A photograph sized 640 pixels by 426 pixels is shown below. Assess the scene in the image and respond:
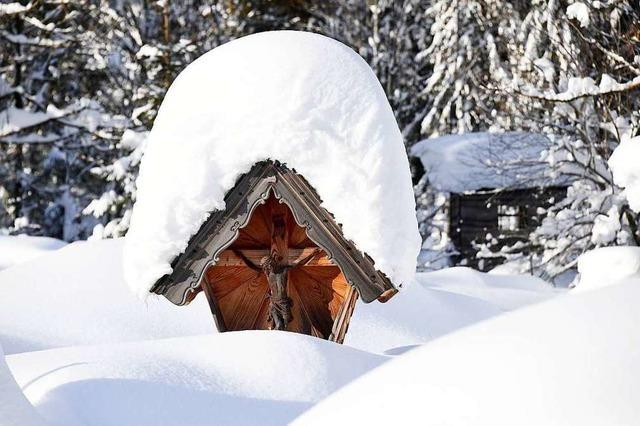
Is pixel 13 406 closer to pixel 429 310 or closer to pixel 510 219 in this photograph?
pixel 429 310

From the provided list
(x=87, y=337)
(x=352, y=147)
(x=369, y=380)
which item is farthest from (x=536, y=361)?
(x=87, y=337)

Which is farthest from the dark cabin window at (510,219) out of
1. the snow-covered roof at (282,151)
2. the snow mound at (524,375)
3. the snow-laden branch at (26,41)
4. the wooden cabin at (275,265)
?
the snow mound at (524,375)

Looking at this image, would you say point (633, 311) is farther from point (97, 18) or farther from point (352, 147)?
point (97, 18)

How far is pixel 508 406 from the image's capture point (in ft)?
6.47

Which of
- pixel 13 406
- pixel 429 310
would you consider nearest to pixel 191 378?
pixel 13 406

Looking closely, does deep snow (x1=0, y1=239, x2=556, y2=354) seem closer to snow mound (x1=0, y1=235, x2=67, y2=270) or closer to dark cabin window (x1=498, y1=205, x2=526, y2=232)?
snow mound (x1=0, y1=235, x2=67, y2=270)

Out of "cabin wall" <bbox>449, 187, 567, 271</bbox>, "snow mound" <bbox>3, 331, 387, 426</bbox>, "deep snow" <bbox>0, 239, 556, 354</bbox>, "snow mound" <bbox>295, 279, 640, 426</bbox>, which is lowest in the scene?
"cabin wall" <bbox>449, 187, 567, 271</bbox>

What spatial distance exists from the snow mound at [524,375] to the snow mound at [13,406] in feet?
5.80

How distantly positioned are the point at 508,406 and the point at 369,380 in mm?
423

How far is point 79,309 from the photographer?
24.7ft

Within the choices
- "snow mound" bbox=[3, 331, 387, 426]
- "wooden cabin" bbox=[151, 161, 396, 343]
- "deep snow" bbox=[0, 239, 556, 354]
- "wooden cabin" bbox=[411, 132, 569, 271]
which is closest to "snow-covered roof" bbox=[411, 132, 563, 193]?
"wooden cabin" bbox=[411, 132, 569, 271]

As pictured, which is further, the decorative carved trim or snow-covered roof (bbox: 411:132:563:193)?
snow-covered roof (bbox: 411:132:563:193)

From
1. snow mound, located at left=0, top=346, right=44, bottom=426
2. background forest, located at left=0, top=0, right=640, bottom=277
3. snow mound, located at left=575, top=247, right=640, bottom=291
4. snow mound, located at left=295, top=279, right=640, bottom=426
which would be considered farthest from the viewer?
background forest, located at left=0, top=0, right=640, bottom=277

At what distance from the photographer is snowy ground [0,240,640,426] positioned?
6.54 ft
